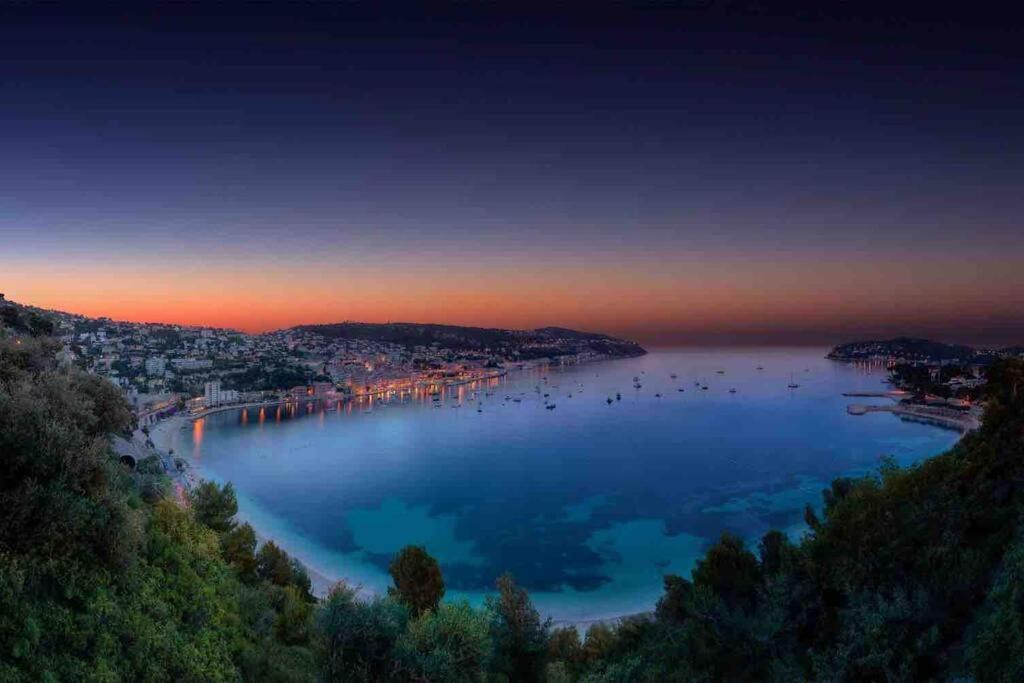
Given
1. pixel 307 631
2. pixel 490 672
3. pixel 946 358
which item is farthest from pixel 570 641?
pixel 946 358

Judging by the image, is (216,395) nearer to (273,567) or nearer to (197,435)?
(197,435)

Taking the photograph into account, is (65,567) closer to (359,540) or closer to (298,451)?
(359,540)

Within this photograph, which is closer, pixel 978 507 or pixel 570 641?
pixel 978 507

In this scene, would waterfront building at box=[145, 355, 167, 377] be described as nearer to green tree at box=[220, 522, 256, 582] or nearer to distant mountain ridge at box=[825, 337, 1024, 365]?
green tree at box=[220, 522, 256, 582]

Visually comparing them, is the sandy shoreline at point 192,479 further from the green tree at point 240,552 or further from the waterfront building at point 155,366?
the waterfront building at point 155,366

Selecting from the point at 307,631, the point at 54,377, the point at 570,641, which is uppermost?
the point at 54,377

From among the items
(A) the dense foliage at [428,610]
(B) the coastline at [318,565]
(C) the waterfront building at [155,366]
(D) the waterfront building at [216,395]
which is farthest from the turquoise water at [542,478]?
(C) the waterfront building at [155,366]

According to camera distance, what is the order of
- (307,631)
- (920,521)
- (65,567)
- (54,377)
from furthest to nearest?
(307,631), (920,521), (54,377), (65,567)
